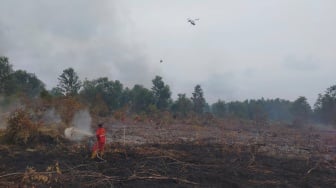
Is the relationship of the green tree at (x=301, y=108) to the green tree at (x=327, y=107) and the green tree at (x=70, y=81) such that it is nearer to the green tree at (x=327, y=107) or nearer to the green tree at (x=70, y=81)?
the green tree at (x=327, y=107)

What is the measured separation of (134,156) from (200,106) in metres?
42.1

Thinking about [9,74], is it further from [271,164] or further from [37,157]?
[271,164]

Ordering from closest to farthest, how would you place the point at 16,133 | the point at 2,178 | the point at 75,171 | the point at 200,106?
the point at 2,178 → the point at 75,171 → the point at 16,133 → the point at 200,106

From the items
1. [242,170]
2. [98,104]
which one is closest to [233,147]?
[242,170]

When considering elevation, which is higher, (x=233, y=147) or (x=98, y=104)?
(x=98, y=104)

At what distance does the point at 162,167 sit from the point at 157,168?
36 centimetres

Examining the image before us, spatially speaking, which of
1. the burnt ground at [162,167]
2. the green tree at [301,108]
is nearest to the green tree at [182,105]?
the green tree at [301,108]

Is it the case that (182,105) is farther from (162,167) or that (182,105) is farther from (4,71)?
(162,167)

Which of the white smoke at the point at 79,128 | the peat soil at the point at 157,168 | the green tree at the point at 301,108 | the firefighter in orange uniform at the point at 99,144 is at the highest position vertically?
the green tree at the point at 301,108

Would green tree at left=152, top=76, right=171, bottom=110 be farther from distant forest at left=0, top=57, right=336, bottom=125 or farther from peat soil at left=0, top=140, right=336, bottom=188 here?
peat soil at left=0, top=140, right=336, bottom=188

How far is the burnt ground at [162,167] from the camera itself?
11.9 meters

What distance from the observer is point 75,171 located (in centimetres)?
1290

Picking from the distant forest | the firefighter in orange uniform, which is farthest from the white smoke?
the distant forest

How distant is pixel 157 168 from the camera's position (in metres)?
14.0
